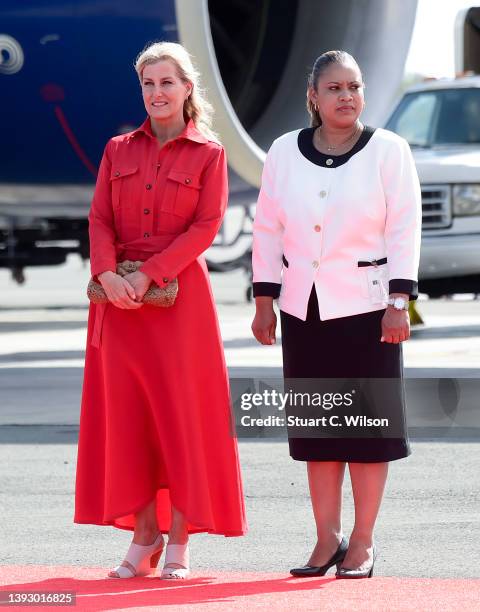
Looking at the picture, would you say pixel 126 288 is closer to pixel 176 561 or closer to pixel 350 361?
pixel 350 361

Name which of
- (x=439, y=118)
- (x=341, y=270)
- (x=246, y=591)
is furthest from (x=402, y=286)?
(x=439, y=118)

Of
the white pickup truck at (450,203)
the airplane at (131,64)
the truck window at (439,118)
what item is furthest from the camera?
the truck window at (439,118)

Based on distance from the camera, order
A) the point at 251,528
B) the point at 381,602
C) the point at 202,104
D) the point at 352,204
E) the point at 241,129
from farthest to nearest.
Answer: the point at 241,129 → the point at 251,528 → the point at 202,104 → the point at 352,204 → the point at 381,602

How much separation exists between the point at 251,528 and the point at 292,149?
1328 millimetres

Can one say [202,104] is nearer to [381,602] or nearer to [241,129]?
[381,602]

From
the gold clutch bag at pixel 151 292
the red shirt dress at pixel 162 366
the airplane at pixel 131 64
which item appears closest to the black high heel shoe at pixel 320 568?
the red shirt dress at pixel 162 366

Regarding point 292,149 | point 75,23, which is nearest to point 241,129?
point 75,23

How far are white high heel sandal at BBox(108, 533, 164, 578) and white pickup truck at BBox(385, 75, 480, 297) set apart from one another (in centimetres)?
670

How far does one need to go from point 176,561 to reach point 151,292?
2.26ft

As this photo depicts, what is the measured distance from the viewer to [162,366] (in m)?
4.28

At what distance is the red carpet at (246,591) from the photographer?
3.87 metres

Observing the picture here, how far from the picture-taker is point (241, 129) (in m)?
9.60

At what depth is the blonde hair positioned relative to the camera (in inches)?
171
